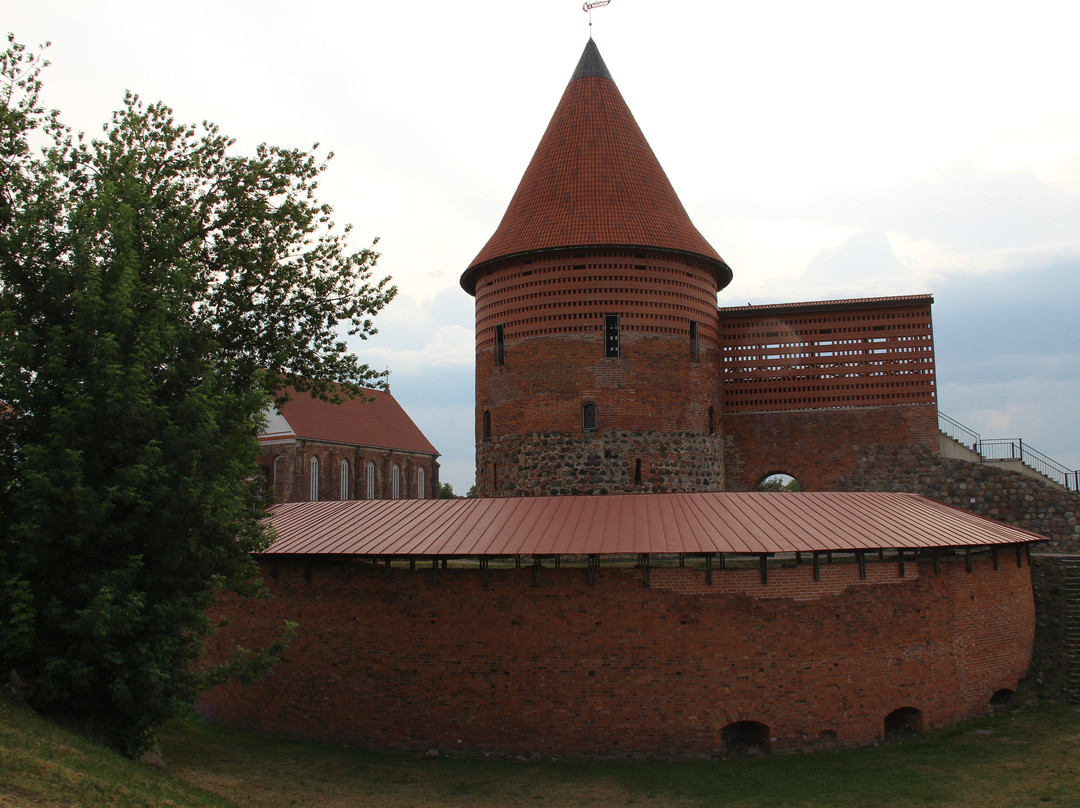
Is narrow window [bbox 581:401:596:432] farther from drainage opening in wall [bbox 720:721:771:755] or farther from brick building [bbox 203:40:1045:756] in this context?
drainage opening in wall [bbox 720:721:771:755]

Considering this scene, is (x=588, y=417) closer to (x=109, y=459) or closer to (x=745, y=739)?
(x=745, y=739)

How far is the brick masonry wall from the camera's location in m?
11.7

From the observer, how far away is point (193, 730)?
532 inches

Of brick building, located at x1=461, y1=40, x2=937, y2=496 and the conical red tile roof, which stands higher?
the conical red tile roof

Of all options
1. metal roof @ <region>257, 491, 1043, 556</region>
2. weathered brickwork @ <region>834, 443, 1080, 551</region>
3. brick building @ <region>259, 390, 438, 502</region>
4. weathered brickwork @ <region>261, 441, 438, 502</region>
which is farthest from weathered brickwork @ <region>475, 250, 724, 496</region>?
weathered brickwork @ <region>261, 441, 438, 502</region>

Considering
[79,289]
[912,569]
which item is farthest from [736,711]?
[79,289]

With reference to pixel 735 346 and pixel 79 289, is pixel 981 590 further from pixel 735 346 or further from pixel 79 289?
pixel 79 289

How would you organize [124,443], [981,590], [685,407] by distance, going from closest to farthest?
[124,443]
[981,590]
[685,407]

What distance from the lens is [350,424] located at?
41688 millimetres

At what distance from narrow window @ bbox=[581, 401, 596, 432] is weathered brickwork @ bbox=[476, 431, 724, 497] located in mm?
190

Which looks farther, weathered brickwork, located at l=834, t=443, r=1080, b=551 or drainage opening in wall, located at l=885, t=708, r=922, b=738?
weathered brickwork, located at l=834, t=443, r=1080, b=551

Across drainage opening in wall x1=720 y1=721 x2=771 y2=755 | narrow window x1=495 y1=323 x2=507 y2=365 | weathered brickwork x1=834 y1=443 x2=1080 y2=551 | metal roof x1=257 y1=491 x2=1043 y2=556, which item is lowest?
drainage opening in wall x1=720 y1=721 x2=771 y2=755

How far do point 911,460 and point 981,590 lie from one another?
6.86 meters

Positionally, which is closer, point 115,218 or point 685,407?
point 115,218
